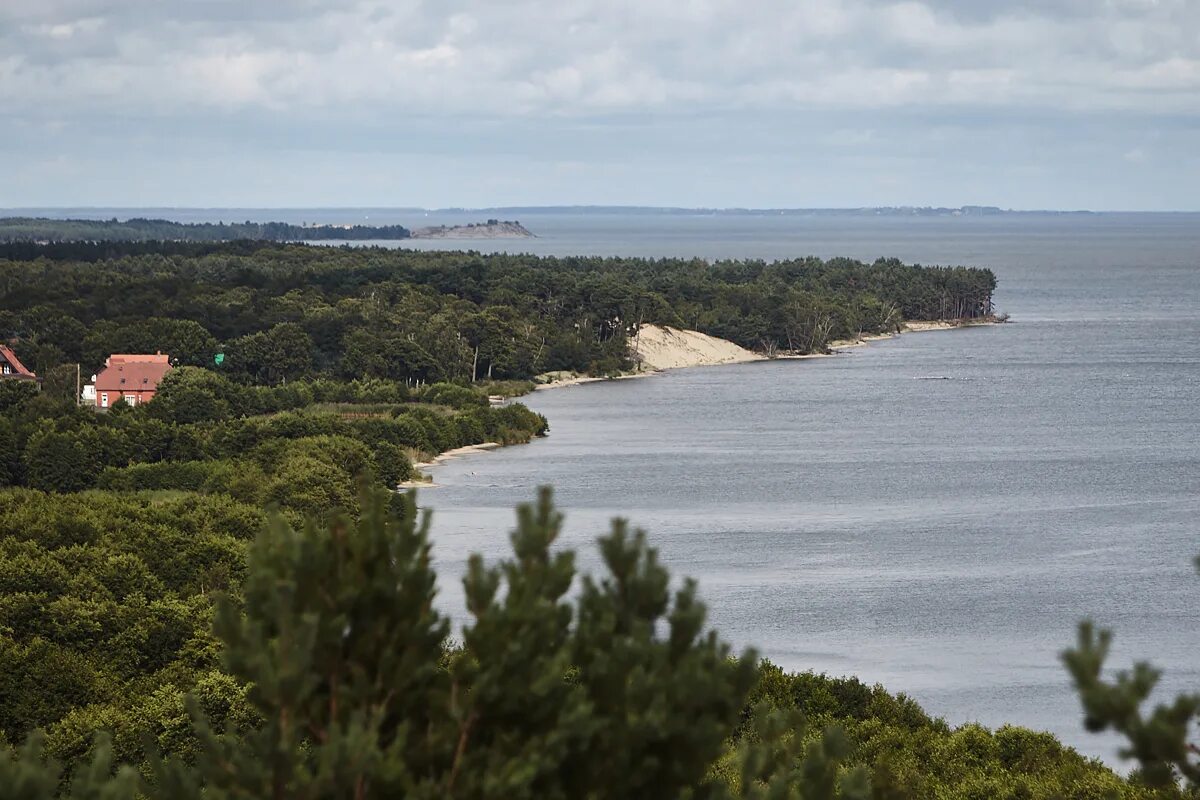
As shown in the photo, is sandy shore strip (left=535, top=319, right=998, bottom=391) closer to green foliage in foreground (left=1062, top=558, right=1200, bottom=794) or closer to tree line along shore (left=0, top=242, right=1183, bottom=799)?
tree line along shore (left=0, top=242, right=1183, bottom=799)

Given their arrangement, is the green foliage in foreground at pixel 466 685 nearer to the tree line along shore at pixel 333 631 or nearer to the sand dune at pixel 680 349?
the tree line along shore at pixel 333 631

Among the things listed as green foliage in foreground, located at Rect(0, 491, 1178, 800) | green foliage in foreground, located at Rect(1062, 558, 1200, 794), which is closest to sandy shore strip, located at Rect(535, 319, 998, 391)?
green foliage in foreground, located at Rect(0, 491, 1178, 800)

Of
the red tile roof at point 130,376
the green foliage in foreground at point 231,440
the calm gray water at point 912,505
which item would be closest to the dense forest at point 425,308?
the red tile roof at point 130,376

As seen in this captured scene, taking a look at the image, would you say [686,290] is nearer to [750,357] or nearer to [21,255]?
[750,357]

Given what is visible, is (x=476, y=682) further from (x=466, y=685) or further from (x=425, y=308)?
(x=425, y=308)

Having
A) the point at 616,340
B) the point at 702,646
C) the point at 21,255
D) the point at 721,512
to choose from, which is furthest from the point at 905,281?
the point at 702,646

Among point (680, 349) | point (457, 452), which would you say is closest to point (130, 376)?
point (457, 452)
